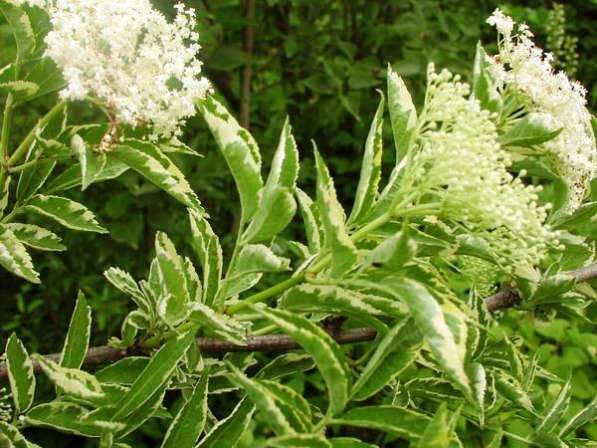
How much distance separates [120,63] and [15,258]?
271 millimetres

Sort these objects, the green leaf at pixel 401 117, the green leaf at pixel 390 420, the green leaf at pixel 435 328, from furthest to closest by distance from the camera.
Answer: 1. the green leaf at pixel 401 117
2. the green leaf at pixel 390 420
3. the green leaf at pixel 435 328

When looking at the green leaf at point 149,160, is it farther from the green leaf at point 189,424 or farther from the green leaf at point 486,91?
the green leaf at point 486,91

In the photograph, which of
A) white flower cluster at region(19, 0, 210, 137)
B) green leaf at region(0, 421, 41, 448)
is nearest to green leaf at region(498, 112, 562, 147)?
white flower cluster at region(19, 0, 210, 137)

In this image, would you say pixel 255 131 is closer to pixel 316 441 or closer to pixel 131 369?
pixel 131 369

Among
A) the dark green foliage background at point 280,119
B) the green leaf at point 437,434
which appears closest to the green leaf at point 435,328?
the green leaf at point 437,434

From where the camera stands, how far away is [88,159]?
2.67ft

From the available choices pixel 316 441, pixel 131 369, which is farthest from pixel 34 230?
pixel 316 441

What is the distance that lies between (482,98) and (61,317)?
206 centimetres

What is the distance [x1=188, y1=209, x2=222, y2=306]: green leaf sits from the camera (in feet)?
2.89

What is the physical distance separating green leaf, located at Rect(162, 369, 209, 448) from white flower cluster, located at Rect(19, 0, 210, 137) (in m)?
0.33

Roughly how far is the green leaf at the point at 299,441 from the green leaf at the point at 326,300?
0.15 m

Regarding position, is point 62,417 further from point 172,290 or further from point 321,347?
point 321,347

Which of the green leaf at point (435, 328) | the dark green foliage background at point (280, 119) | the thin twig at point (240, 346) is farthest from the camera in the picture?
the dark green foliage background at point (280, 119)

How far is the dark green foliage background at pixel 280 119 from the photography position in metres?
2.13
